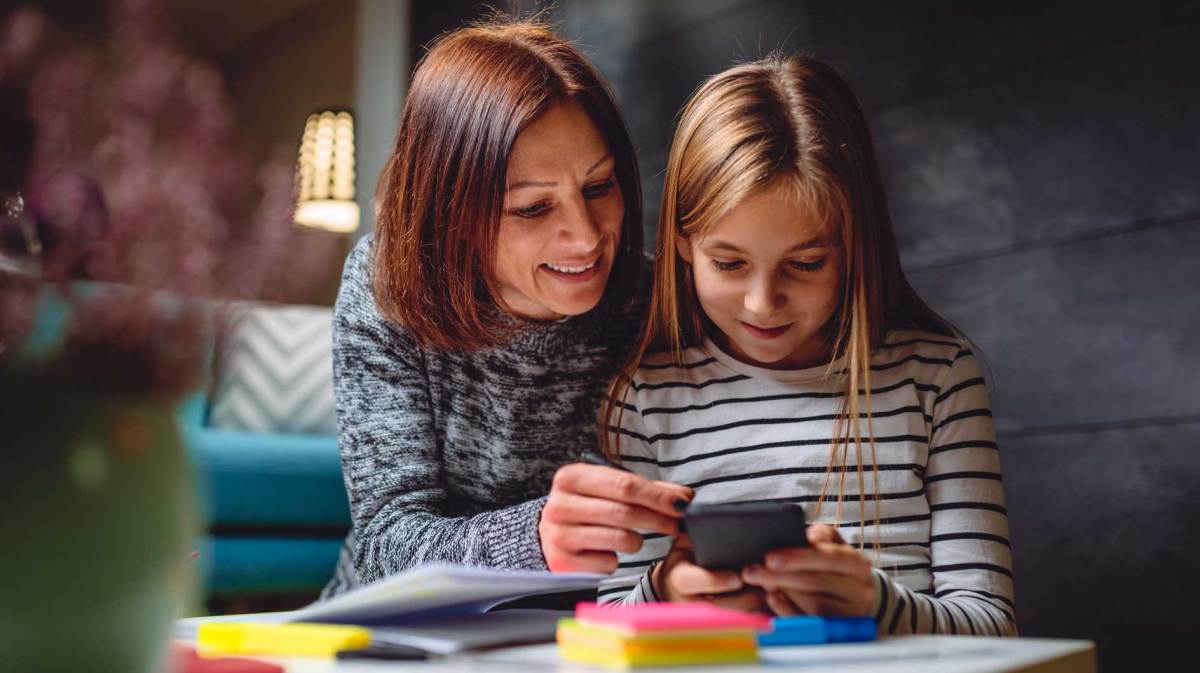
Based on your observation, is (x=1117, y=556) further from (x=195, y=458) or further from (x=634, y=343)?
(x=195, y=458)

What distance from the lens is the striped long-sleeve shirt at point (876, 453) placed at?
1.05 meters

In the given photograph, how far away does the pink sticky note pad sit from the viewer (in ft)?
1.88

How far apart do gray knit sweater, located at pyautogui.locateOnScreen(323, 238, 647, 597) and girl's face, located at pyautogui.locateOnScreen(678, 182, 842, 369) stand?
20cm

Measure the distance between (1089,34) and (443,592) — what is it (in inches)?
59.2

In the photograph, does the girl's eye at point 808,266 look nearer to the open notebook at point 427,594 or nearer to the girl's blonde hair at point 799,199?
the girl's blonde hair at point 799,199

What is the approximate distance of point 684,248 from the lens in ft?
3.99

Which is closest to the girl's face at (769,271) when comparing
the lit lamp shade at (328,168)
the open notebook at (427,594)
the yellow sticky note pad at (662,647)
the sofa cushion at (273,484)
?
the open notebook at (427,594)

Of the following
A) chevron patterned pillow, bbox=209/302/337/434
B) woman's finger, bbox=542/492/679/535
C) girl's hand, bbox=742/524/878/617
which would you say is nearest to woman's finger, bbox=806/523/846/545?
girl's hand, bbox=742/524/878/617

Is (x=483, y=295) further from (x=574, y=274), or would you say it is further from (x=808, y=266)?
(x=808, y=266)

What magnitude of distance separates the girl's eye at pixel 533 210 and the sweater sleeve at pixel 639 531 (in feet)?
A: 0.81

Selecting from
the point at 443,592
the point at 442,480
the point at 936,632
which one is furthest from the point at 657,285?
the point at 443,592

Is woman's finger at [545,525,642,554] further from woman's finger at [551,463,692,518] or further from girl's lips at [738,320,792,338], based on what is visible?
girl's lips at [738,320,792,338]

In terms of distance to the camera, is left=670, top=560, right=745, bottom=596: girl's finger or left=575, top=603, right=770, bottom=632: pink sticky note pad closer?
left=575, top=603, right=770, bottom=632: pink sticky note pad

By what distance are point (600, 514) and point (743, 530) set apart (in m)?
0.14
